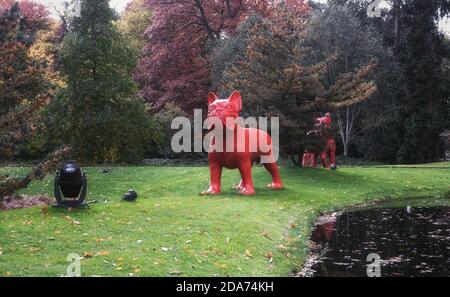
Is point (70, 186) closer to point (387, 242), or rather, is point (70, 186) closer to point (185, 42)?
point (387, 242)

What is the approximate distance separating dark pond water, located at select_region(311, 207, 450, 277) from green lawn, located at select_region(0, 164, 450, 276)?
0.63 metres

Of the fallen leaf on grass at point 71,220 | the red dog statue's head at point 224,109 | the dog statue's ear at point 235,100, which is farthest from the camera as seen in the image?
the dog statue's ear at point 235,100

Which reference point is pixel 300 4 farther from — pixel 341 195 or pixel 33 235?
pixel 33 235

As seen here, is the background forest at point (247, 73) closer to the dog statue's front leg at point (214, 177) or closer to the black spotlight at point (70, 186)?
the dog statue's front leg at point (214, 177)

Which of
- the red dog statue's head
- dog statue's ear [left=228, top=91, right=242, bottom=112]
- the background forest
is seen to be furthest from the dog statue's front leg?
the background forest

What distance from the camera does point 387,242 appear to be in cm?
1141

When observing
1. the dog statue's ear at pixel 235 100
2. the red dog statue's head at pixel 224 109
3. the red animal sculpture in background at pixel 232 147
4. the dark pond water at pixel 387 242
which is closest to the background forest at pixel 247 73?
the red animal sculpture in background at pixel 232 147

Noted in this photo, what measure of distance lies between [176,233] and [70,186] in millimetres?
3199

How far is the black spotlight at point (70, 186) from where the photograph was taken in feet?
38.7

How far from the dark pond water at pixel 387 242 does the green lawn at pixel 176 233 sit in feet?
2.07

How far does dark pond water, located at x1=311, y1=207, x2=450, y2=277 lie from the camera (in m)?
9.24

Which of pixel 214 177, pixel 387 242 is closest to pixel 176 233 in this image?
pixel 387 242

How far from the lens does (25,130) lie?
32.7 ft
